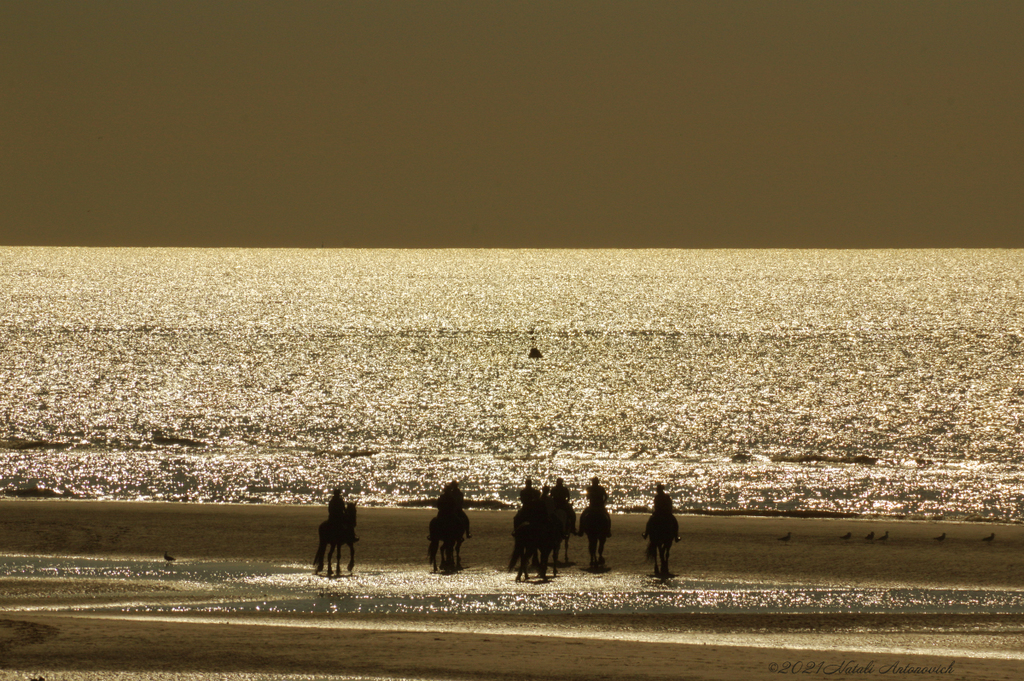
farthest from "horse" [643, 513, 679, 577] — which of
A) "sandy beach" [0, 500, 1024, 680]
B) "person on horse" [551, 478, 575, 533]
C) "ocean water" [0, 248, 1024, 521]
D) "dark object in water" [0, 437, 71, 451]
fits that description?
"dark object in water" [0, 437, 71, 451]

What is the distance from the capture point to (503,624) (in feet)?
59.1

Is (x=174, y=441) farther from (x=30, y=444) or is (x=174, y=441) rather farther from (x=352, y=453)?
(x=352, y=453)

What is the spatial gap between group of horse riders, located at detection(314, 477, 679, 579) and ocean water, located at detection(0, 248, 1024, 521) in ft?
44.5

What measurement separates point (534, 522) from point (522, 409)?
5093 cm

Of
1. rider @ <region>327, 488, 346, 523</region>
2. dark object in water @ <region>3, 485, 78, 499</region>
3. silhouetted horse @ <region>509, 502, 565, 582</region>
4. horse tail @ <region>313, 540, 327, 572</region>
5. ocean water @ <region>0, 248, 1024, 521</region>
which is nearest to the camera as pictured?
silhouetted horse @ <region>509, 502, 565, 582</region>

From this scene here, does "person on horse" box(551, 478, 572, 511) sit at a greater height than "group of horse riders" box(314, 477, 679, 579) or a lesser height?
greater

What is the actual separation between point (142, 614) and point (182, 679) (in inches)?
187

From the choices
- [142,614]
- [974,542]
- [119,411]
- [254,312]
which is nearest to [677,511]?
[974,542]

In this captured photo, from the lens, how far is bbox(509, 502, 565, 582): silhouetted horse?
21.5 meters

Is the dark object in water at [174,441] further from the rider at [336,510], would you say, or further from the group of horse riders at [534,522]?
the rider at [336,510]

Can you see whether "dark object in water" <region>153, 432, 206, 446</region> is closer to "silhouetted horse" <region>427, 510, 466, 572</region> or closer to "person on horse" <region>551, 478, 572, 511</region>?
"silhouetted horse" <region>427, 510, 466, 572</region>

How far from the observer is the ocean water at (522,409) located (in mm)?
41469

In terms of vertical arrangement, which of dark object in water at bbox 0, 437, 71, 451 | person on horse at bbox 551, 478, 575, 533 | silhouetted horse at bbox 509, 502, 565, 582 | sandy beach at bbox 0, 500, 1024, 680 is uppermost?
dark object in water at bbox 0, 437, 71, 451

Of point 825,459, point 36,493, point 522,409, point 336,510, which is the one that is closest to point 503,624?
point 336,510
